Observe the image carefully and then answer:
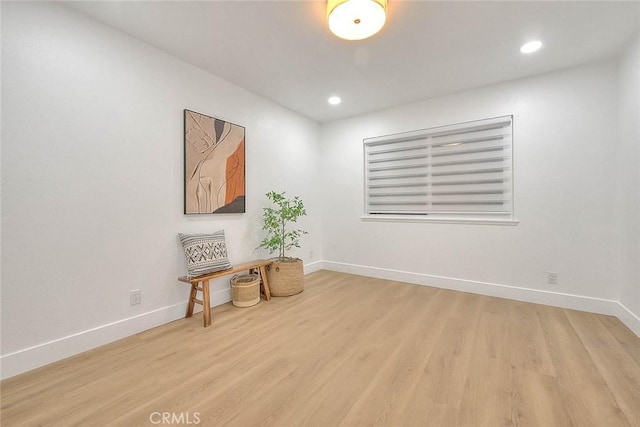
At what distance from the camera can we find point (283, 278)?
10.6ft

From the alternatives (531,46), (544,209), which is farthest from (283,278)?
(531,46)

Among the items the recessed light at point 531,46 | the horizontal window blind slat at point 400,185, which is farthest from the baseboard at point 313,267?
the recessed light at point 531,46

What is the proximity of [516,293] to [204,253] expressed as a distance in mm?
3454

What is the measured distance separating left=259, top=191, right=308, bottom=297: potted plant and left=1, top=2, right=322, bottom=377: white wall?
85cm

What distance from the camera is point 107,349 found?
2.05 meters

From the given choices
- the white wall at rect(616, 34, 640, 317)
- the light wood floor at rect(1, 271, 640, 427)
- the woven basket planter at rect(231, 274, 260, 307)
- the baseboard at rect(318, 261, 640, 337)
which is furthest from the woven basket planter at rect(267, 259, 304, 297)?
the white wall at rect(616, 34, 640, 317)

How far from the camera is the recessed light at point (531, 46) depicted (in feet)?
7.70

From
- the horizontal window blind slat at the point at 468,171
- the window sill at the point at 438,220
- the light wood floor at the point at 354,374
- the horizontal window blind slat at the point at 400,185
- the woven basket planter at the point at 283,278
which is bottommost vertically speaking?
the light wood floor at the point at 354,374

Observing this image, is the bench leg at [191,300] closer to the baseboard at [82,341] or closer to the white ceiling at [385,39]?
the baseboard at [82,341]

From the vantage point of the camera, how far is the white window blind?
10.3ft

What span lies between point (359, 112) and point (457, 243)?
2380 millimetres

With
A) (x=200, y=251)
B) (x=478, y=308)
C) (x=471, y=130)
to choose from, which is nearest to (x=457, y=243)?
(x=478, y=308)

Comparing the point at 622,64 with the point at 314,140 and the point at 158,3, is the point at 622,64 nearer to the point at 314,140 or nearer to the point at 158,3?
the point at 314,140

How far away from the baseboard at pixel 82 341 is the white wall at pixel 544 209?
116 inches
